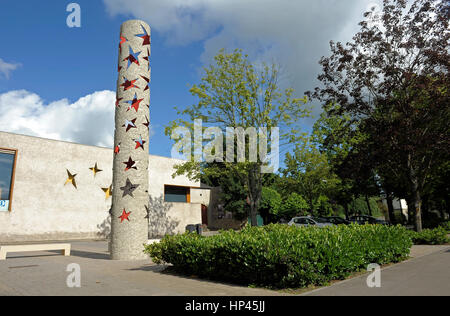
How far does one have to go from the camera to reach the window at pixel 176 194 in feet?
107

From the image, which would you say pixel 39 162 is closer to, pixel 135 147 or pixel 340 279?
pixel 135 147

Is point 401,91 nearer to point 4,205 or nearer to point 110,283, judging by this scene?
point 110,283

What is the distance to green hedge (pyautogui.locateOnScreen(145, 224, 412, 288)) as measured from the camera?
269 inches

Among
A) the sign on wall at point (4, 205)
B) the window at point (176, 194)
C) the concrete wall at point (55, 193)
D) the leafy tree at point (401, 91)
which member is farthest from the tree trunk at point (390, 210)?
the sign on wall at point (4, 205)

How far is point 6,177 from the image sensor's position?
22031 mm

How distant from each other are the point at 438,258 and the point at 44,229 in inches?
933

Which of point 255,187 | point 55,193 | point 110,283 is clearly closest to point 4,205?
point 55,193

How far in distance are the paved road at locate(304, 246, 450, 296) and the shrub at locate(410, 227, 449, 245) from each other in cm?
759

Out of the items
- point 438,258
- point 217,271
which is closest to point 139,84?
point 217,271

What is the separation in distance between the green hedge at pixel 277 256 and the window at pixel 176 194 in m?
23.4

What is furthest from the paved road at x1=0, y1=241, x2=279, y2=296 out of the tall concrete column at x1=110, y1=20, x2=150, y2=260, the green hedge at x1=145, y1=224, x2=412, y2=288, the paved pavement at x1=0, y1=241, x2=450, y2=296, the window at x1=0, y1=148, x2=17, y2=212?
the window at x1=0, y1=148, x2=17, y2=212

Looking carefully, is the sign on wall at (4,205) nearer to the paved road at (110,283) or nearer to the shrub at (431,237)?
the paved road at (110,283)

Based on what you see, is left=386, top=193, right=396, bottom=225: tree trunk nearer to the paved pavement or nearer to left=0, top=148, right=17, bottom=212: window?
the paved pavement
